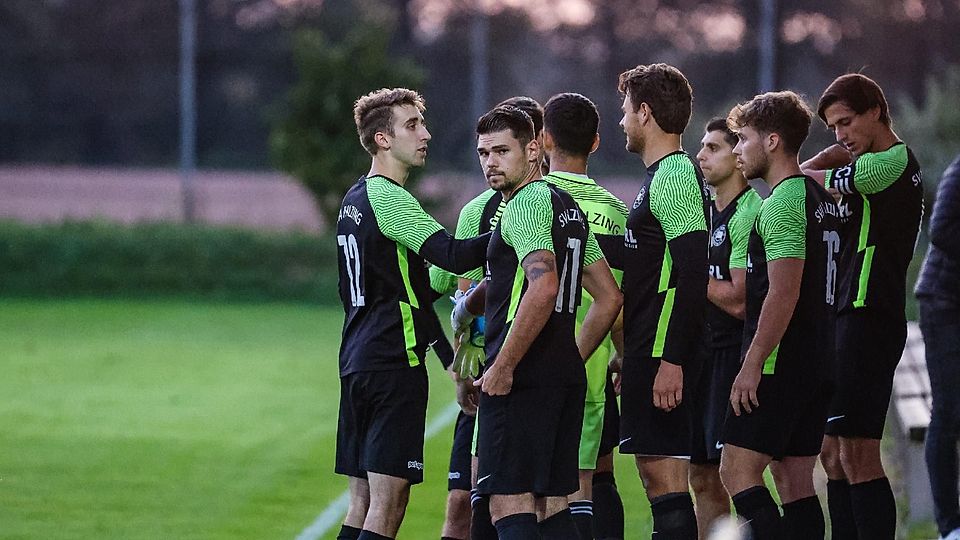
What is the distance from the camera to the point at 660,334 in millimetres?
5941

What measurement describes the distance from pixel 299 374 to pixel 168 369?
1.39 meters

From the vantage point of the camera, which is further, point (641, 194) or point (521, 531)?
point (641, 194)

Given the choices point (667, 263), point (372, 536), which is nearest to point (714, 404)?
point (667, 263)

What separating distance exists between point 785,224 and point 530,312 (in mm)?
1167

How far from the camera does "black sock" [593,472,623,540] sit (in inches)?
269

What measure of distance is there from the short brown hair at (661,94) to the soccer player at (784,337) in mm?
262

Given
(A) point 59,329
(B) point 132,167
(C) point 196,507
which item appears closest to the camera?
(C) point 196,507

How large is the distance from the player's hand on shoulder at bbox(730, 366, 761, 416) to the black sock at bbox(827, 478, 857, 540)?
1050 millimetres

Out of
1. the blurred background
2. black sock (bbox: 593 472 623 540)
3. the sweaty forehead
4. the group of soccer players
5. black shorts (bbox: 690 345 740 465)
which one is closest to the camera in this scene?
the group of soccer players

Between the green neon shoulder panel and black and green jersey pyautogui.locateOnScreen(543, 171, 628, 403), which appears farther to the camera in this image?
black and green jersey pyautogui.locateOnScreen(543, 171, 628, 403)

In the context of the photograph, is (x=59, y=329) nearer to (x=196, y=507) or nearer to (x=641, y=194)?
(x=196, y=507)

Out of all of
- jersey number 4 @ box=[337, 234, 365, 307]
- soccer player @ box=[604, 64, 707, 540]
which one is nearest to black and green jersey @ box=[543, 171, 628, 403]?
soccer player @ box=[604, 64, 707, 540]

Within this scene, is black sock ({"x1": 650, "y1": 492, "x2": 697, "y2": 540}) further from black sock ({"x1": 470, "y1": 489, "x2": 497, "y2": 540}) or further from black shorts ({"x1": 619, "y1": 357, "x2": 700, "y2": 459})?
black sock ({"x1": 470, "y1": 489, "x2": 497, "y2": 540})

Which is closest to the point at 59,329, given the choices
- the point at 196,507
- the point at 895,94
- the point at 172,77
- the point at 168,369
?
the point at 168,369
